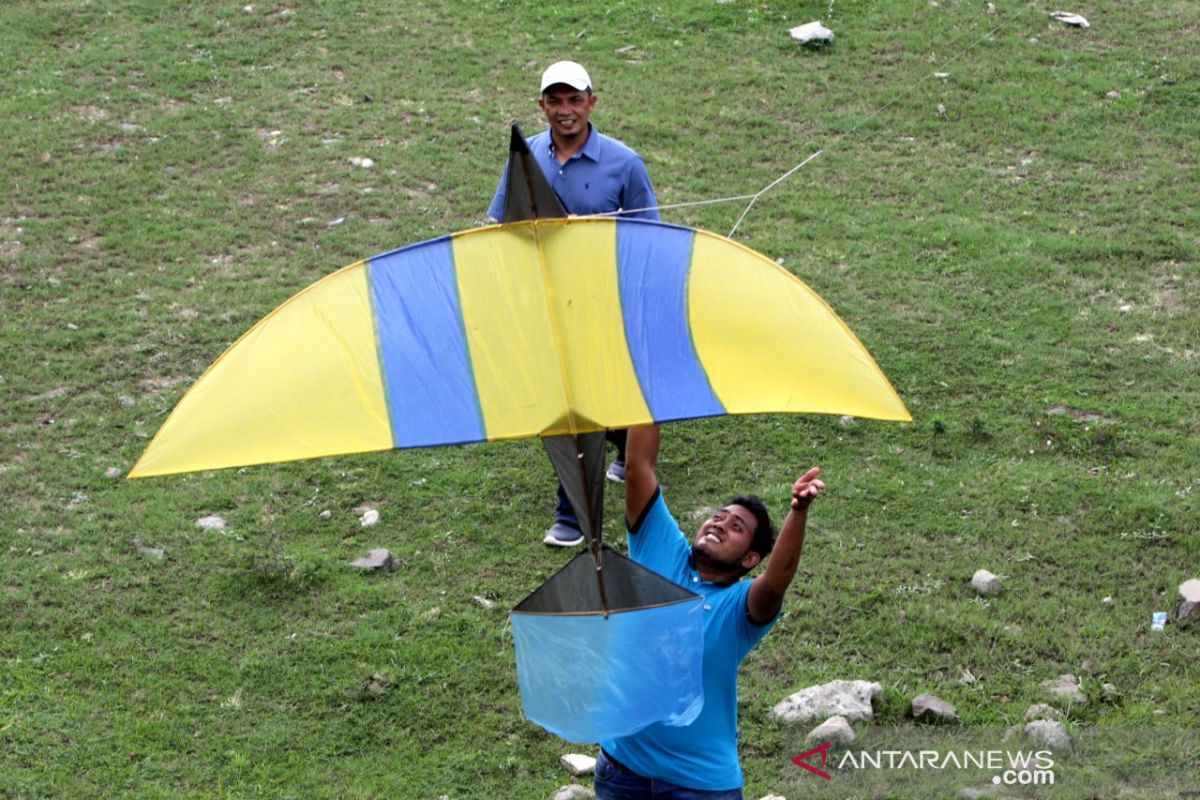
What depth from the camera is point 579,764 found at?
5.36 m

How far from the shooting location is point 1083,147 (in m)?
10.9

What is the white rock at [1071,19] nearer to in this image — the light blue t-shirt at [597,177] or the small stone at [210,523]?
the light blue t-shirt at [597,177]

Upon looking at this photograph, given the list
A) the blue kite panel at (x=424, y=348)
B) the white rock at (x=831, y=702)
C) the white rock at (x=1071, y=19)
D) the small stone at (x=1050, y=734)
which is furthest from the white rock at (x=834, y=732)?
the white rock at (x=1071, y=19)

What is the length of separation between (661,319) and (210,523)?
3.59 meters

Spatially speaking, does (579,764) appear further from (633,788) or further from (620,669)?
(620,669)

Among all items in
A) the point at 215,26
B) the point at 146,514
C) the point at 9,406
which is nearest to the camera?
the point at 146,514

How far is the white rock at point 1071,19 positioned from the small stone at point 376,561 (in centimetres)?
912

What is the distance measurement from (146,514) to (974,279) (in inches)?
204

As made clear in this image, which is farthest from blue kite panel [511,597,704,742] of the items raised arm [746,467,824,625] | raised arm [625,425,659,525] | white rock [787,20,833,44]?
white rock [787,20,833,44]

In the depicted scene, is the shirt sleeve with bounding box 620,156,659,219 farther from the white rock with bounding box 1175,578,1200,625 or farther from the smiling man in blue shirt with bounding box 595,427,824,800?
the white rock with bounding box 1175,578,1200,625

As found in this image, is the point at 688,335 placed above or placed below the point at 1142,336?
above

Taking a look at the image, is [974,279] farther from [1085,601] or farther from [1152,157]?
[1085,601]

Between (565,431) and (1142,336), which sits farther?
(1142,336)

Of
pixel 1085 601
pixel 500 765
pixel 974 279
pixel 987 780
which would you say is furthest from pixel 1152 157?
pixel 500 765
